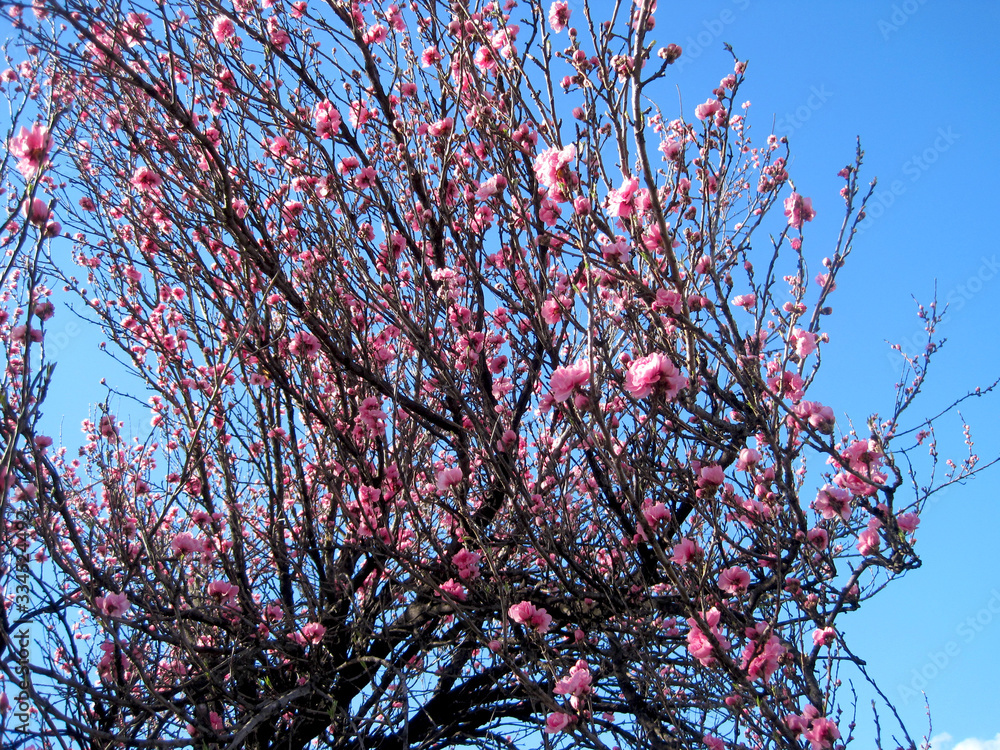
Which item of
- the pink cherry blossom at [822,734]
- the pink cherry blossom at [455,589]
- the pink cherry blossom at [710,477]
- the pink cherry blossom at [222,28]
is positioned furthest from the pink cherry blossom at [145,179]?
the pink cherry blossom at [822,734]

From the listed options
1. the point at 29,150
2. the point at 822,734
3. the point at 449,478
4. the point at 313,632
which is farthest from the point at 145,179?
the point at 822,734

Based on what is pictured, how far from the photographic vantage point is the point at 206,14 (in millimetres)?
3758

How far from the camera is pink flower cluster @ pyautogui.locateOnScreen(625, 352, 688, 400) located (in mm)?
2068

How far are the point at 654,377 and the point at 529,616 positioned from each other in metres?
1.40

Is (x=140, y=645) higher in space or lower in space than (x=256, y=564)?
lower

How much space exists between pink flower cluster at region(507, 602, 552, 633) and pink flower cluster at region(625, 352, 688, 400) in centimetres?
127

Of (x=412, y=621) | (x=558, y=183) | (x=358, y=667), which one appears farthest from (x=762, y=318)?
(x=358, y=667)

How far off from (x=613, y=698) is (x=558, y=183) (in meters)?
2.90

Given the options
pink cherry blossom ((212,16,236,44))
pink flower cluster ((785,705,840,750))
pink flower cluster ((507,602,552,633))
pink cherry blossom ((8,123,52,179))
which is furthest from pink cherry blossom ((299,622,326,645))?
pink cherry blossom ((212,16,236,44))

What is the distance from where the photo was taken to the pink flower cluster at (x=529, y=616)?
9.57 feet

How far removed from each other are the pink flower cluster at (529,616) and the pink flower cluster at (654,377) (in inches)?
50.1

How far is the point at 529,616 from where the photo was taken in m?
2.96

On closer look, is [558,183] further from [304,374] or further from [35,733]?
[35,733]

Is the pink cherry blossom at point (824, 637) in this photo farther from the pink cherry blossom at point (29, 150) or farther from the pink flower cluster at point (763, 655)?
the pink cherry blossom at point (29, 150)
